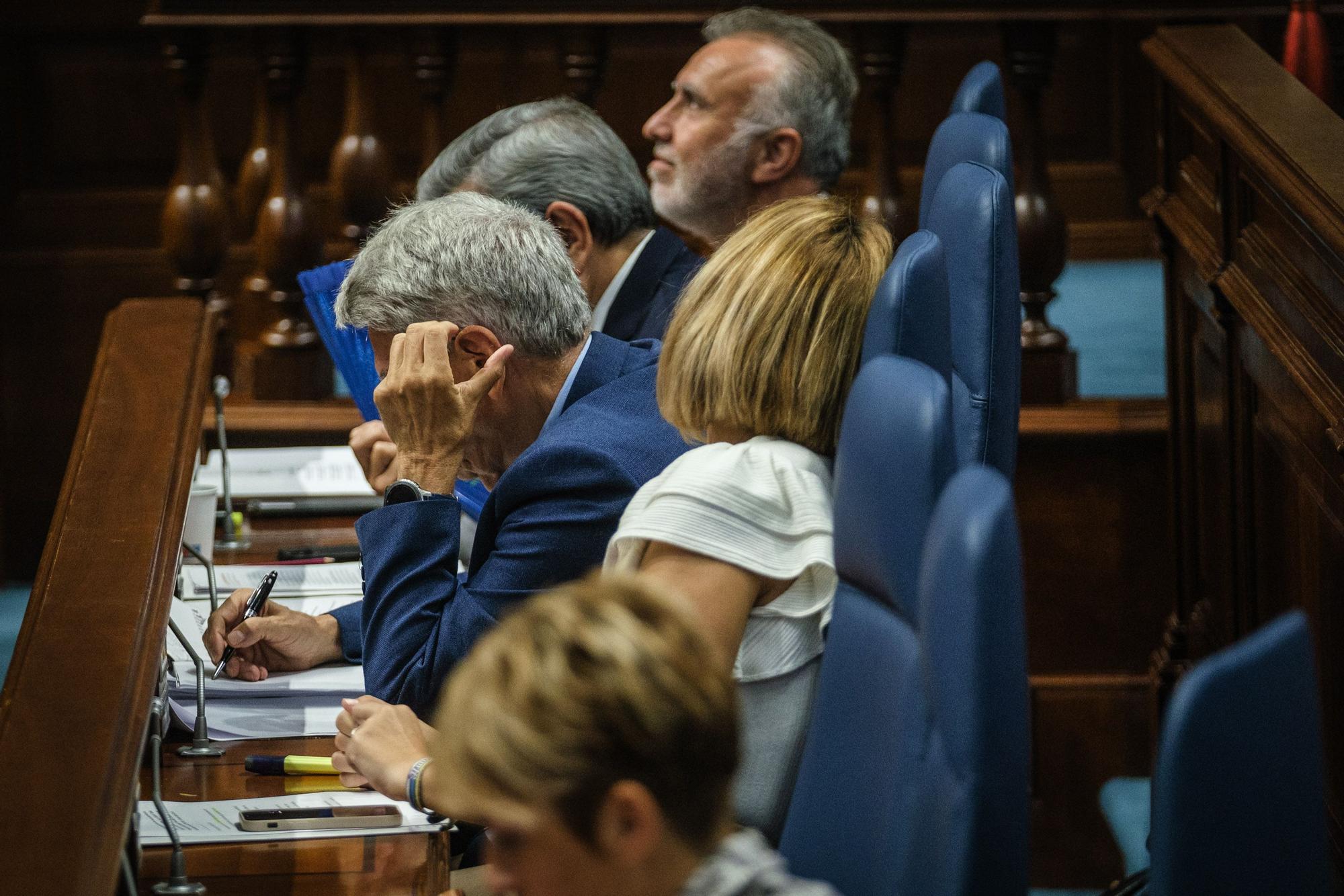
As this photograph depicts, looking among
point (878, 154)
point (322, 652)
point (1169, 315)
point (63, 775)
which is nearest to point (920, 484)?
point (63, 775)

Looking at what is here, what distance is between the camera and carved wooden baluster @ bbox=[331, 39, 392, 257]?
3.18m

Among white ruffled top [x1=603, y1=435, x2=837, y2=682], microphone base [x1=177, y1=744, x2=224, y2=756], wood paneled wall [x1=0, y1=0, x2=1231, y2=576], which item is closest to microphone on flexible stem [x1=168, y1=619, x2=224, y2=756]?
microphone base [x1=177, y1=744, x2=224, y2=756]

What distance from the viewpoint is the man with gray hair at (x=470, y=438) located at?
1.55m

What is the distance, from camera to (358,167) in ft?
10.4

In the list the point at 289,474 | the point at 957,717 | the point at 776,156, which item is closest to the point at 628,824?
the point at 957,717

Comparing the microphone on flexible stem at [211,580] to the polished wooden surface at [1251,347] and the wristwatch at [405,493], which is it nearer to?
the wristwatch at [405,493]

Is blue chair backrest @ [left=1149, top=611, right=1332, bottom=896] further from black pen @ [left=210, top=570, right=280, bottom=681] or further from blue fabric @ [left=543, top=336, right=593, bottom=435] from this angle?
black pen @ [left=210, top=570, right=280, bottom=681]

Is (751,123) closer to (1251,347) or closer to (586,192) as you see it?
(586,192)

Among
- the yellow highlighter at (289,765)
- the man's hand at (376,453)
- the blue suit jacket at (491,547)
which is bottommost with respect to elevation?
the yellow highlighter at (289,765)

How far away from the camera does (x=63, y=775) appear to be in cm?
106

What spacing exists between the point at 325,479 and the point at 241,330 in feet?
6.40

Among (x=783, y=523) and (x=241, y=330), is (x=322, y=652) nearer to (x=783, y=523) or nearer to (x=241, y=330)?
(x=783, y=523)

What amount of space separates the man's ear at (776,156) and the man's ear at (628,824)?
209 cm

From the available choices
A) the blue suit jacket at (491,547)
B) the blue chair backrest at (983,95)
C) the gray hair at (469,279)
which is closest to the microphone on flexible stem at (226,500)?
the gray hair at (469,279)
